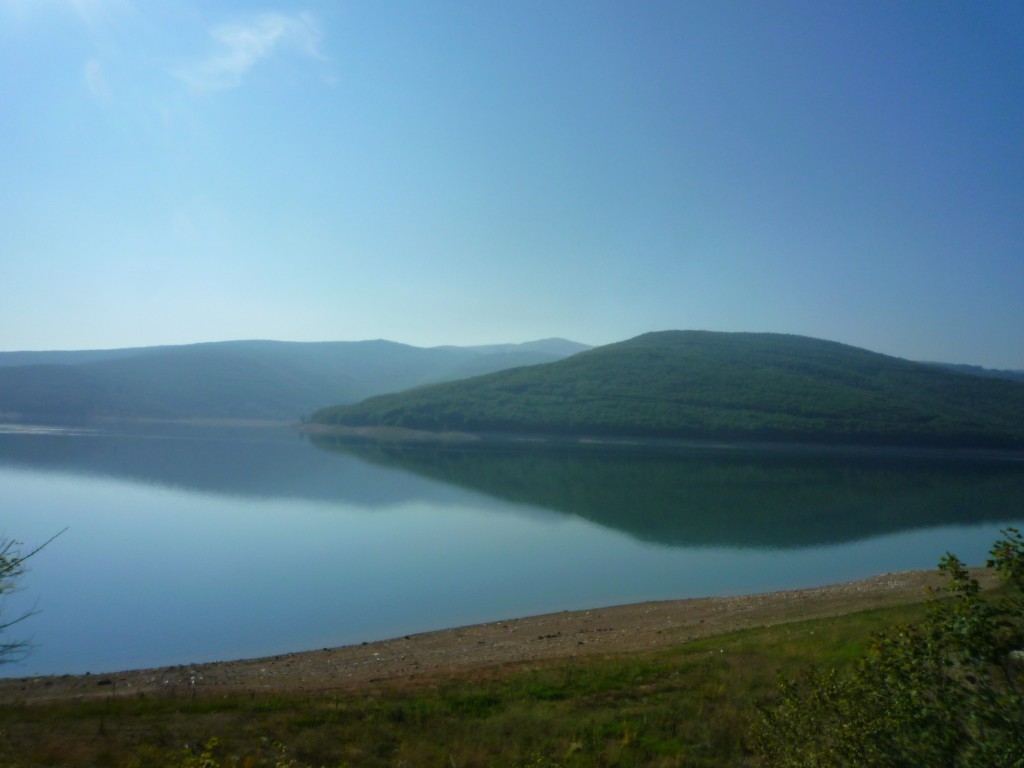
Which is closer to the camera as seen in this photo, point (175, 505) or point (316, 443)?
point (175, 505)

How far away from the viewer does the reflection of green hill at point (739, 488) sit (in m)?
26.0

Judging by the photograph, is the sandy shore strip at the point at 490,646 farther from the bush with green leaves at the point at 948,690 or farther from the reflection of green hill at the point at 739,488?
the reflection of green hill at the point at 739,488

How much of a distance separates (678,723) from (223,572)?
14.6 metres

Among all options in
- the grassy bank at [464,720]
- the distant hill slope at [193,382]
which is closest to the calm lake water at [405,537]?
the grassy bank at [464,720]

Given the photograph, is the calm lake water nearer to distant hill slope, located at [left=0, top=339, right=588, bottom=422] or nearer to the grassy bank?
the grassy bank

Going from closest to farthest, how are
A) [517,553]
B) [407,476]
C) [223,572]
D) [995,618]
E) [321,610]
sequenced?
[995,618]
[321,610]
[223,572]
[517,553]
[407,476]

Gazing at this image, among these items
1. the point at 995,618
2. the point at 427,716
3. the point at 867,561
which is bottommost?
the point at 867,561

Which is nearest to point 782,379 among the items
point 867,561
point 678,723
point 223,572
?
point 867,561

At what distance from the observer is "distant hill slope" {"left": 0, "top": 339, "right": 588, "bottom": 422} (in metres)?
81.8

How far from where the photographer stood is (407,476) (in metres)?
39.7

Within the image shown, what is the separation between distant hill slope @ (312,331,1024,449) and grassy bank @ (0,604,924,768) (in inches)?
2161

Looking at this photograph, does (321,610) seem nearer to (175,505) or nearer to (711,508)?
(175,505)

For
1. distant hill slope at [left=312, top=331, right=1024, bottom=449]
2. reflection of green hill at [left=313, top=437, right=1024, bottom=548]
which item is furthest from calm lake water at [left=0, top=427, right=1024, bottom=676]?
distant hill slope at [left=312, top=331, right=1024, bottom=449]

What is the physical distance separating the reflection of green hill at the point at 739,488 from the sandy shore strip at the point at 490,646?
834 cm
